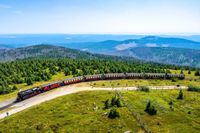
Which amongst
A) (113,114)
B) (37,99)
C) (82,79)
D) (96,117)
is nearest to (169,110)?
(113,114)

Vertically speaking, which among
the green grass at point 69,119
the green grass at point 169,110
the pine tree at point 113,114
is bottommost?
the green grass at point 169,110

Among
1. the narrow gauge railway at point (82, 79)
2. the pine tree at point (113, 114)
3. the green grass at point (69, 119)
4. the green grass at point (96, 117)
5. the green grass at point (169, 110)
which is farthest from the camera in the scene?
the narrow gauge railway at point (82, 79)

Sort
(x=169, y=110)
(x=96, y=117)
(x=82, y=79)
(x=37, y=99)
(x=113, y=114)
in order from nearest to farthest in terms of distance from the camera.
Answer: (x=113, y=114)
(x=96, y=117)
(x=169, y=110)
(x=37, y=99)
(x=82, y=79)

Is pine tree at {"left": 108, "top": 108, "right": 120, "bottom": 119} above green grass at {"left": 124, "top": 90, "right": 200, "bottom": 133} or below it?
above

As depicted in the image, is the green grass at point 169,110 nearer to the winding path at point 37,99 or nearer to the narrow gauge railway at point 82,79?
the winding path at point 37,99

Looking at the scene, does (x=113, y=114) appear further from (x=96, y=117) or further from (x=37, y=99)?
(x=37, y=99)

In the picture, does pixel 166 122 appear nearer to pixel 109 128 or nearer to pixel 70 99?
pixel 109 128


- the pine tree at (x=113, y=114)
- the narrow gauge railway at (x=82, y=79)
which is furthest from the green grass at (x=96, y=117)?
the narrow gauge railway at (x=82, y=79)

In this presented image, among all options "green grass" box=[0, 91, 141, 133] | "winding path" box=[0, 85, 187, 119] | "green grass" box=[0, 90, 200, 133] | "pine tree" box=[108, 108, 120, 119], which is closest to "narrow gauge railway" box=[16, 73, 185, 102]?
"winding path" box=[0, 85, 187, 119]

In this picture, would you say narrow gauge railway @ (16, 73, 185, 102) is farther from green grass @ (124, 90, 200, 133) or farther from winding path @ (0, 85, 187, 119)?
green grass @ (124, 90, 200, 133)
